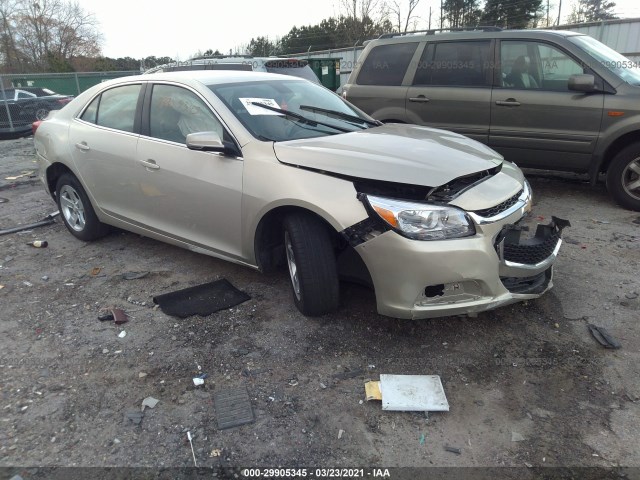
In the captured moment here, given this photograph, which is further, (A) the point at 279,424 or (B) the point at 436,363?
(B) the point at 436,363

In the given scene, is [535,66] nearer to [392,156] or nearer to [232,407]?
[392,156]

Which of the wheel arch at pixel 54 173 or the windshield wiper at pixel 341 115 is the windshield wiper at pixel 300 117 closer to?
the windshield wiper at pixel 341 115

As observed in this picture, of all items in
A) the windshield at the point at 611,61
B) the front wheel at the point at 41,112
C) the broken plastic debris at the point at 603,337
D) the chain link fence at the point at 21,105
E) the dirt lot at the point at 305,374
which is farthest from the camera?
the front wheel at the point at 41,112

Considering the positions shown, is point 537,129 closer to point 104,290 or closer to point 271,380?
point 271,380

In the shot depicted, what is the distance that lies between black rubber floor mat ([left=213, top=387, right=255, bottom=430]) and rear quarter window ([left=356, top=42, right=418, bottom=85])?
5207mm

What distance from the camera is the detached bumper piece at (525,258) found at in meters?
3.07

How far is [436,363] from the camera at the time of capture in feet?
9.93

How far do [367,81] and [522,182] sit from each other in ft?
13.0

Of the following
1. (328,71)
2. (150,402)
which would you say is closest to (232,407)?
(150,402)

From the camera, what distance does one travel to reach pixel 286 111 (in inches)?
155

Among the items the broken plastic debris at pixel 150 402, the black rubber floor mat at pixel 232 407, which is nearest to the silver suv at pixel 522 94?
the black rubber floor mat at pixel 232 407

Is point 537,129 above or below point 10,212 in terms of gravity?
above

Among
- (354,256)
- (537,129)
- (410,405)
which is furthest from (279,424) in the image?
(537,129)

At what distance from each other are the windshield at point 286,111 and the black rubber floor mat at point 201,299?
1.25m
